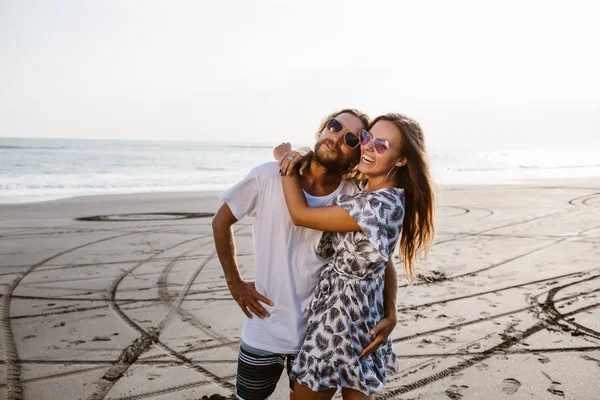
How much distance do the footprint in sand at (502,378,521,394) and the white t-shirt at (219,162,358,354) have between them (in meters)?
2.22

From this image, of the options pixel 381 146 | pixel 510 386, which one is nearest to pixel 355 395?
pixel 381 146

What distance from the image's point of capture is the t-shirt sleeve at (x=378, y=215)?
2334 mm

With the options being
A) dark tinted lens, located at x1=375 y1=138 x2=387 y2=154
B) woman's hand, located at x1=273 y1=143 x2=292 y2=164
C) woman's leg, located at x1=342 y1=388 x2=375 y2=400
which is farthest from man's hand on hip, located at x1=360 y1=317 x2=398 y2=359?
woman's hand, located at x1=273 y1=143 x2=292 y2=164

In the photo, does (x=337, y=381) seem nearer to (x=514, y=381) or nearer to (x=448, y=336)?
(x=514, y=381)

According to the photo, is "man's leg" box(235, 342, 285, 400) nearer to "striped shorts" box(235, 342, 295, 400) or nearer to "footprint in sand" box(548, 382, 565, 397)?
"striped shorts" box(235, 342, 295, 400)

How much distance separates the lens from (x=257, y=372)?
2.55 meters

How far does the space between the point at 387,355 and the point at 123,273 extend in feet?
17.8

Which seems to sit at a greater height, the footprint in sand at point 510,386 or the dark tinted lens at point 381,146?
the dark tinted lens at point 381,146

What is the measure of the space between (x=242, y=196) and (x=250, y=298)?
47cm

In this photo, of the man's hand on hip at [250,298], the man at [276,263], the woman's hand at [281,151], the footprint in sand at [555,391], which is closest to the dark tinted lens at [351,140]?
the man at [276,263]

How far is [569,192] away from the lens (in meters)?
18.1

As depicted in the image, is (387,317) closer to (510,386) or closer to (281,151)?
(281,151)

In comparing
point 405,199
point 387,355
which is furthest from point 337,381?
point 405,199

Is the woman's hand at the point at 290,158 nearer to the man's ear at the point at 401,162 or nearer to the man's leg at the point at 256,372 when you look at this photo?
the man's ear at the point at 401,162
